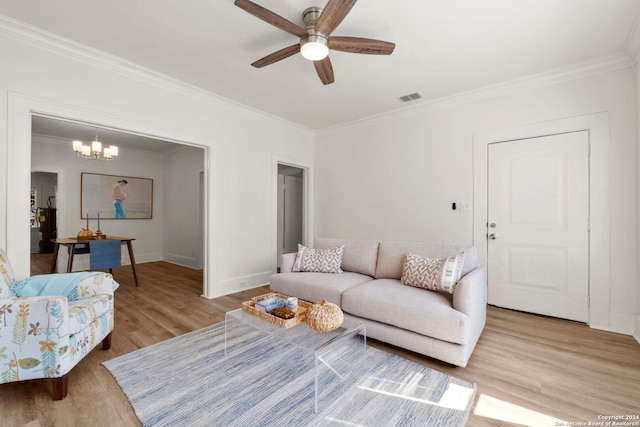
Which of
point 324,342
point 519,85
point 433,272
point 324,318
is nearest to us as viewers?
point 324,342

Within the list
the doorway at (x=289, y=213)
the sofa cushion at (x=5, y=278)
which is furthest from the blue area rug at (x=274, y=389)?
the doorway at (x=289, y=213)

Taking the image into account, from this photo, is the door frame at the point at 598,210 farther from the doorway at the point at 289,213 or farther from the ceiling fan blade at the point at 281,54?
the doorway at the point at 289,213

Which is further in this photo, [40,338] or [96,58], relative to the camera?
[96,58]

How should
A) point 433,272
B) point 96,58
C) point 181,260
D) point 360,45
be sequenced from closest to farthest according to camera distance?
point 360,45, point 433,272, point 96,58, point 181,260

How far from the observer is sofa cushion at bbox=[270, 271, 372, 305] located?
270 cm

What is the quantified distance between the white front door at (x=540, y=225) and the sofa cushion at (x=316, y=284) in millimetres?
1706

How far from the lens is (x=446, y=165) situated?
3.73 meters

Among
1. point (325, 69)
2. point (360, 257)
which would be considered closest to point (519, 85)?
point (325, 69)

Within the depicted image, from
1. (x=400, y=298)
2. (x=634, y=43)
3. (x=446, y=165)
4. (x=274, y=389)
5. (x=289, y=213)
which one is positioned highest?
(x=634, y=43)

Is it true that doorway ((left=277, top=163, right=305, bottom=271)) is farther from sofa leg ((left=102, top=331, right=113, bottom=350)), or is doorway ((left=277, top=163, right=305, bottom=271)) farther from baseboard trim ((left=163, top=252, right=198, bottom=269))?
sofa leg ((left=102, top=331, right=113, bottom=350))

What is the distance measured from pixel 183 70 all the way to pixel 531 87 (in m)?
3.84

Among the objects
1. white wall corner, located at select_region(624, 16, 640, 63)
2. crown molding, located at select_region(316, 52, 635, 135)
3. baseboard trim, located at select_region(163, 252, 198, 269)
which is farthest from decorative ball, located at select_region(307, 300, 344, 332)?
baseboard trim, located at select_region(163, 252, 198, 269)

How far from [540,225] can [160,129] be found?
438 cm

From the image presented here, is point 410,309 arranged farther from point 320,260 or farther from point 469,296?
point 320,260
